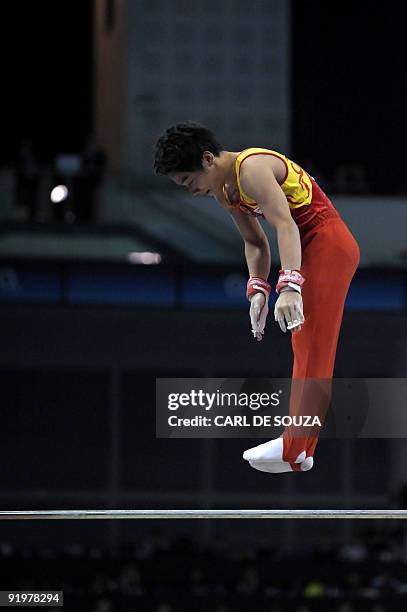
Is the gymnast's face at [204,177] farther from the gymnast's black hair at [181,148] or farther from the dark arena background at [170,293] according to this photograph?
the dark arena background at [170,293]

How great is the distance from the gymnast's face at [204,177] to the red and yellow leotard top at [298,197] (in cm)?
10

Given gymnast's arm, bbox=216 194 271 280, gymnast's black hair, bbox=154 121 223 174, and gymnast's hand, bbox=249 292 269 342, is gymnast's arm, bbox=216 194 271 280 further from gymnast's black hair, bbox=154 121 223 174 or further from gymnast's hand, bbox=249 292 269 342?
gymnast's black hair, bbox=154 121 223 174

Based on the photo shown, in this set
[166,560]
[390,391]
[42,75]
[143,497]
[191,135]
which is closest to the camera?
[191,135]

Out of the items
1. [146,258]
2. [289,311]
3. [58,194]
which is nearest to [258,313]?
[289,311]

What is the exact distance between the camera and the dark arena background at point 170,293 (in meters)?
12.4

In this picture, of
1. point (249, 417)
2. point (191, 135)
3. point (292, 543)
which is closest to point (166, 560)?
point (292, 543)

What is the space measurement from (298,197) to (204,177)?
44 centimetres

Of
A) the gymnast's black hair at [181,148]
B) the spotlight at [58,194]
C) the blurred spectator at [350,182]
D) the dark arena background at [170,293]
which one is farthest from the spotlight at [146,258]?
the gymnast's black hair at [181,148]

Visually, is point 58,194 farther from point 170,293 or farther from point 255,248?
point 255,248

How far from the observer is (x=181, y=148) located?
5293mm

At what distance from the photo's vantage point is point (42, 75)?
1833 centimetres

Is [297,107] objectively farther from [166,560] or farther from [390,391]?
[390,391]

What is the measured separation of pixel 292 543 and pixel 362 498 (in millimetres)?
1068

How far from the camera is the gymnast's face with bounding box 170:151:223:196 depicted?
5.36m
